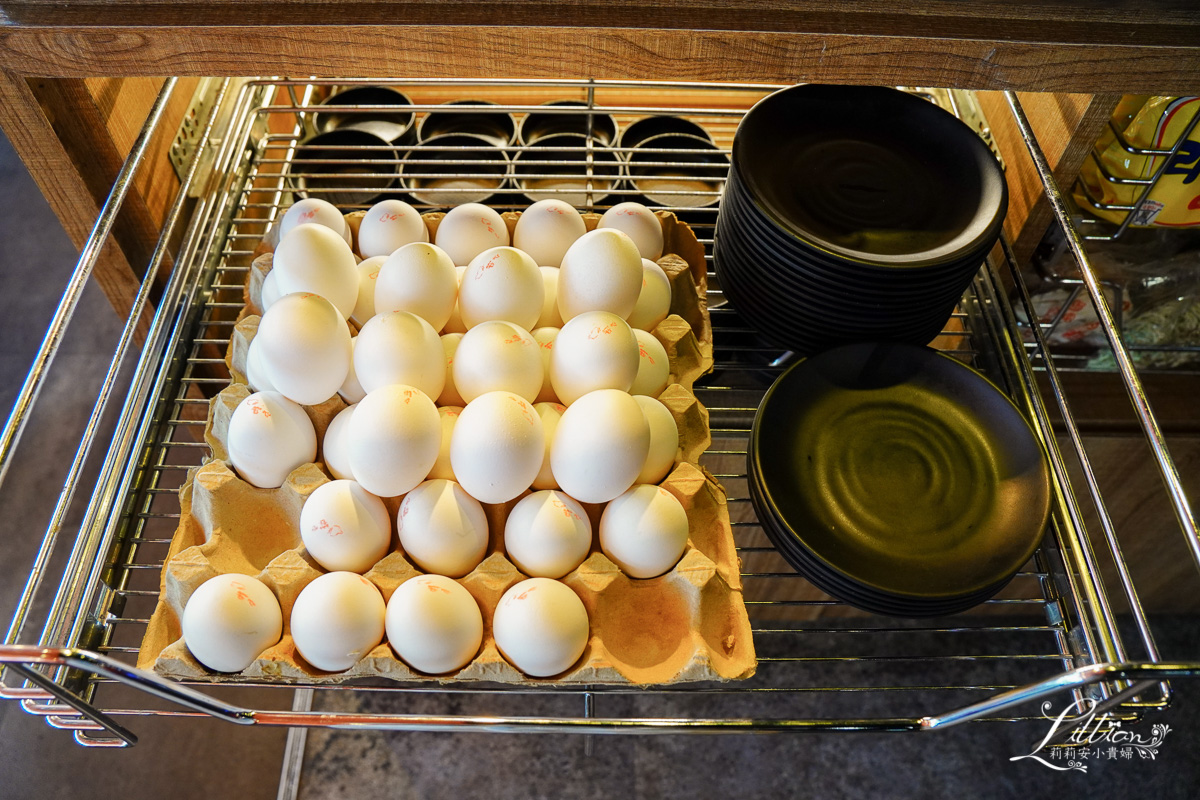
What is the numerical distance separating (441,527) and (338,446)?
0.45 ft

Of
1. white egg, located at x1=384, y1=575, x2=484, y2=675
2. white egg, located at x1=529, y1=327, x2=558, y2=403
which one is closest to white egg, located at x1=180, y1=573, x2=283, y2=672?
white egg, located at x1=384, y1=575, x2=484, y2=675

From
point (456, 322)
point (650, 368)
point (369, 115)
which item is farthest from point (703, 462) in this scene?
point (369, 115)

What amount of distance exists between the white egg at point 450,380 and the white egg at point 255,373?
0.16 metres

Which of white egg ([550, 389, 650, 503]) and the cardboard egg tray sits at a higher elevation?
white egg ([550, 389, 650, 503])

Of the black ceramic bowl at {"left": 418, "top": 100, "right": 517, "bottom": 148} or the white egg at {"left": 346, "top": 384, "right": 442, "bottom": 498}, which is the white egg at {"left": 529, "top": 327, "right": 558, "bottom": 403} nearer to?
the white egg at {"left": 346, "top": 384, "right": 442, "bottom": 498}

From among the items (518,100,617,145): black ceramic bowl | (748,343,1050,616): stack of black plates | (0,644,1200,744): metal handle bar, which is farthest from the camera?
(518,100,617,145): black ceramic bowl

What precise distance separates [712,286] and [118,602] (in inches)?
29.2

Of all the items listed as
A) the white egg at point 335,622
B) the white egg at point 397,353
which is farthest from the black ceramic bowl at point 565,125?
the white egg at point 335,622

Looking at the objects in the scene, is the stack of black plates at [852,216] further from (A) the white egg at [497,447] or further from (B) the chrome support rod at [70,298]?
(B) the chrome support rod at [70,298]

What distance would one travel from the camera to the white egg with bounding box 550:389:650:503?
691mm

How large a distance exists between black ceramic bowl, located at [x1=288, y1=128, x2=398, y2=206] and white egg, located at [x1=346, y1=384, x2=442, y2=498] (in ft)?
1.48

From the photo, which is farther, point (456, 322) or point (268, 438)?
point (456, 322)

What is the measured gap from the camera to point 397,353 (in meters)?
0.72

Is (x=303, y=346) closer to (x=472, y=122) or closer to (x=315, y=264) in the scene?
(x=315, y=264)
